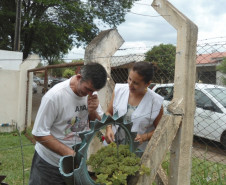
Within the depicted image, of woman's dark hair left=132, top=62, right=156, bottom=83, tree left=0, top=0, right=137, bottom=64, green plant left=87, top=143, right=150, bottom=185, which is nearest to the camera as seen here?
green plant left=87, top=143, right=150, bottom=185

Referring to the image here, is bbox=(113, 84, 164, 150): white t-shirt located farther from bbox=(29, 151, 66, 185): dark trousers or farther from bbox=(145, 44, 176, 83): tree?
bbox=(29, 151, 66, 185): dark trousers

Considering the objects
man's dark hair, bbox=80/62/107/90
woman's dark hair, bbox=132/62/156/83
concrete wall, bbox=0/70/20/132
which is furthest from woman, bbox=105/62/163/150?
concrete wall, bbox=0/70/20/132

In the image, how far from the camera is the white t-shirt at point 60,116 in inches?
69.1

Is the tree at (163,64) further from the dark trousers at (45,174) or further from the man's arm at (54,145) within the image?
the dark trousers at (45,174)

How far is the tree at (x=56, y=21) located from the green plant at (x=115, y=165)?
44.5 feet

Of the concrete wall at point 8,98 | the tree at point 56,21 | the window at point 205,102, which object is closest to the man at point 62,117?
the window at point 205,102

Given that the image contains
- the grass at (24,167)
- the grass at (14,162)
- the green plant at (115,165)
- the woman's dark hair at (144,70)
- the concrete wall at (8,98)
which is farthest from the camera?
the concrete wall at (8,98)

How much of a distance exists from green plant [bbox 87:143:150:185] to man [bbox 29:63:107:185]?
14.0 inches

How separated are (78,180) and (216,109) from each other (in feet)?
15.4

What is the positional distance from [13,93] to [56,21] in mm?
9425

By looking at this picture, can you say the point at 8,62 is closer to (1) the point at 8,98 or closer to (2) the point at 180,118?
(1) the point at 8,98

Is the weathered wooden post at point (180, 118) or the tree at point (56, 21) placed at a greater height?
the tree at point (56, 21)

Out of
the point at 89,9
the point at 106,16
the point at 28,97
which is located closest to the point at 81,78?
the point at 28,97

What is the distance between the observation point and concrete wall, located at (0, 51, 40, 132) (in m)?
7.04
